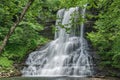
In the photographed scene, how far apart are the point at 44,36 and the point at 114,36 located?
11.3 m

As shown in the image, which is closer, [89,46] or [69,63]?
[69,63]

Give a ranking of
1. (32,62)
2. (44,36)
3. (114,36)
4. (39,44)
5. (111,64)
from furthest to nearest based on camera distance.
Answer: (44,36) → (39,44) → (32,62) → (111,64) → (114,36)

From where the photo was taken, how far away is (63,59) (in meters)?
19.4

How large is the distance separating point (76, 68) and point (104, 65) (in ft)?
6.50

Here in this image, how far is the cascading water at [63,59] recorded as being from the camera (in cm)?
1806

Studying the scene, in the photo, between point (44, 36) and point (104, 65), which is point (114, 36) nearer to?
point (104, 65)

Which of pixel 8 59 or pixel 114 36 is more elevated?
pixel 114 36

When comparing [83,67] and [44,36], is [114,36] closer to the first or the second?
[83,67]

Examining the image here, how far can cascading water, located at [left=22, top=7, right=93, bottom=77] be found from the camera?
18.1 m

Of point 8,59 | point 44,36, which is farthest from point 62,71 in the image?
point 44,36

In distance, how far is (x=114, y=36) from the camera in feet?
47.6

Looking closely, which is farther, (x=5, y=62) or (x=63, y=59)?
(x=63, y=59)

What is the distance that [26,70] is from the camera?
61.2 feet

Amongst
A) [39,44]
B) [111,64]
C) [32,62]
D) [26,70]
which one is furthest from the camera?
[39,44]
